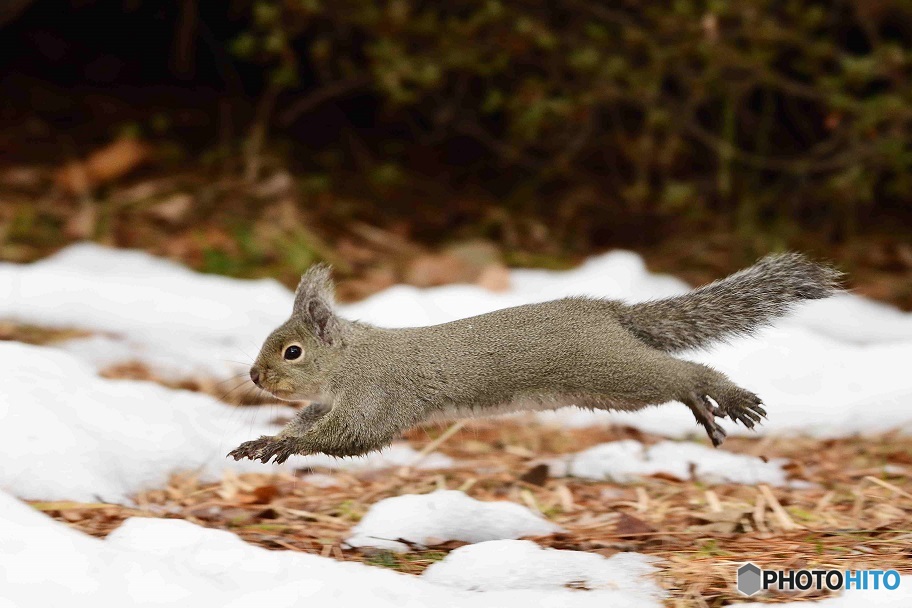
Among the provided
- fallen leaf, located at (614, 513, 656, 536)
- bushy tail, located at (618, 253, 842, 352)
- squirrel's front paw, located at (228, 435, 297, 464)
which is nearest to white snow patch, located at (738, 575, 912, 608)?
fallen leaf, located at (614, 513, 656, 536)

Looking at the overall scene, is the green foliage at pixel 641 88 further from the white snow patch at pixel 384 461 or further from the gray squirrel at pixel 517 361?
the white snow patch at pixel 384 461

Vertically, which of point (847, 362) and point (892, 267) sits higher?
point (892, 267)

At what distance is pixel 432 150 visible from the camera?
267 inches

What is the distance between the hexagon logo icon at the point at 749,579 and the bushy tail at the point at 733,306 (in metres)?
0.78

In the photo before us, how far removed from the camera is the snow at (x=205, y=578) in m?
1.93

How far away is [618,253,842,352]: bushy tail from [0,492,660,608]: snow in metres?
0.76

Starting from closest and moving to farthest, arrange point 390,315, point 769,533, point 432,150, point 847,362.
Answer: point 769,533 → point 847,362 → point 390,315 → point 432,150

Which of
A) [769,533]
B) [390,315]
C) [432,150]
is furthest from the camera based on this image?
[432,150]

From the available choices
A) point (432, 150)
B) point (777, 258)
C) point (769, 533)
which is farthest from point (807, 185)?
point (769, 533)

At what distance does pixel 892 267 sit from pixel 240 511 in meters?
3.95

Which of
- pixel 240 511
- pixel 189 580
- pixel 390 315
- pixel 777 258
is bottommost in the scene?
pixel 189 580

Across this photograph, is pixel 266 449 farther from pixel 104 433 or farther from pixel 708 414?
pixel 708 414

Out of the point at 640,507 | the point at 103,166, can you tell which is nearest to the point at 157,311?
the point at 103,166

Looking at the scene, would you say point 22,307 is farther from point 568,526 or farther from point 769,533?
point 769,533
